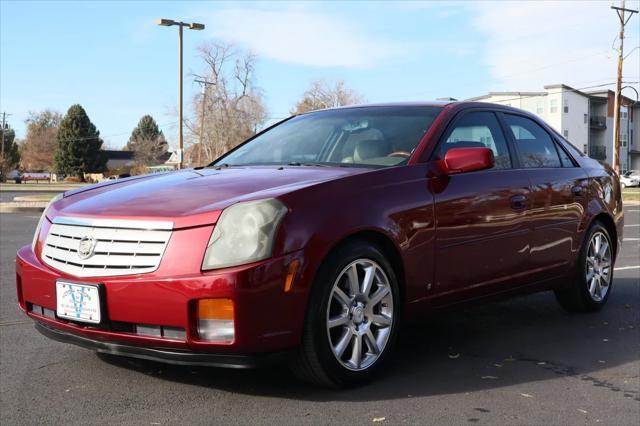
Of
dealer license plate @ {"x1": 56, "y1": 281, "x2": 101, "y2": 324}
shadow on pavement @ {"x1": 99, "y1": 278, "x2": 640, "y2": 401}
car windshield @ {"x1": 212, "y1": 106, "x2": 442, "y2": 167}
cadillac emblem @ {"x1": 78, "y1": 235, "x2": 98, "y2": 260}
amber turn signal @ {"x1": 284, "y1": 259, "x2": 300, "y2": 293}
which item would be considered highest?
car windshield @ {"x1": 212, "y1": 106, "x2": 442, "y2": 167}

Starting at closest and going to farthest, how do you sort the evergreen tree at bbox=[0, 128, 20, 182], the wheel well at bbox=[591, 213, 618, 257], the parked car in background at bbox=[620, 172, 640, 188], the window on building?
the window on building
the wheel well at bbox=[591, 213, 618, 257]
the parked car in background at bbox=[620, 172, 640, 188]
the evergreen tree at bbox=[0, 128, 20, 182]

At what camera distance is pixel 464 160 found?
13.4 feet

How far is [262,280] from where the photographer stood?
3102 mm

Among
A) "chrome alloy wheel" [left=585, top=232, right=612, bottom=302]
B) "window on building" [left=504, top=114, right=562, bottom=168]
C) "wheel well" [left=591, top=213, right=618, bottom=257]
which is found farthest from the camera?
"wheel well" [left=591, top=213, right=618, bottom=257]

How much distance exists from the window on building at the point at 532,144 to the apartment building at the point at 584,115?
65457mm

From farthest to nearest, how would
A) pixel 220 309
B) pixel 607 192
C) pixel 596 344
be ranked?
pixel 607 192
pixel 596 344
pixel 220 309

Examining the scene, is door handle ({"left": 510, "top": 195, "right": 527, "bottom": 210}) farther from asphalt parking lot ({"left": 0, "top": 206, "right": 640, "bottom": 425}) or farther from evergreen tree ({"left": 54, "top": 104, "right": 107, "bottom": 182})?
evergreen tree ({"left": 54, "top": 104, "right": 107, "bottom": 182})

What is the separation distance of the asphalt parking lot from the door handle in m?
0.89

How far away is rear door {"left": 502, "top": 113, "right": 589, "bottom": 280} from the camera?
486 cm

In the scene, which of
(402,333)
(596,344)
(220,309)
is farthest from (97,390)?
(596,344)

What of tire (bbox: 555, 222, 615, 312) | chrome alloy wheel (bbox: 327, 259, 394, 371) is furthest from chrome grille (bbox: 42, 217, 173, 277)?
tire (bbox: 555, 222, 615, 312)

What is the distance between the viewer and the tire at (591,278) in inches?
214

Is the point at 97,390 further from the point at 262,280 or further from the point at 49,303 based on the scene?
the point at 262,280

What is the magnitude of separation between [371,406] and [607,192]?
3460 mm
